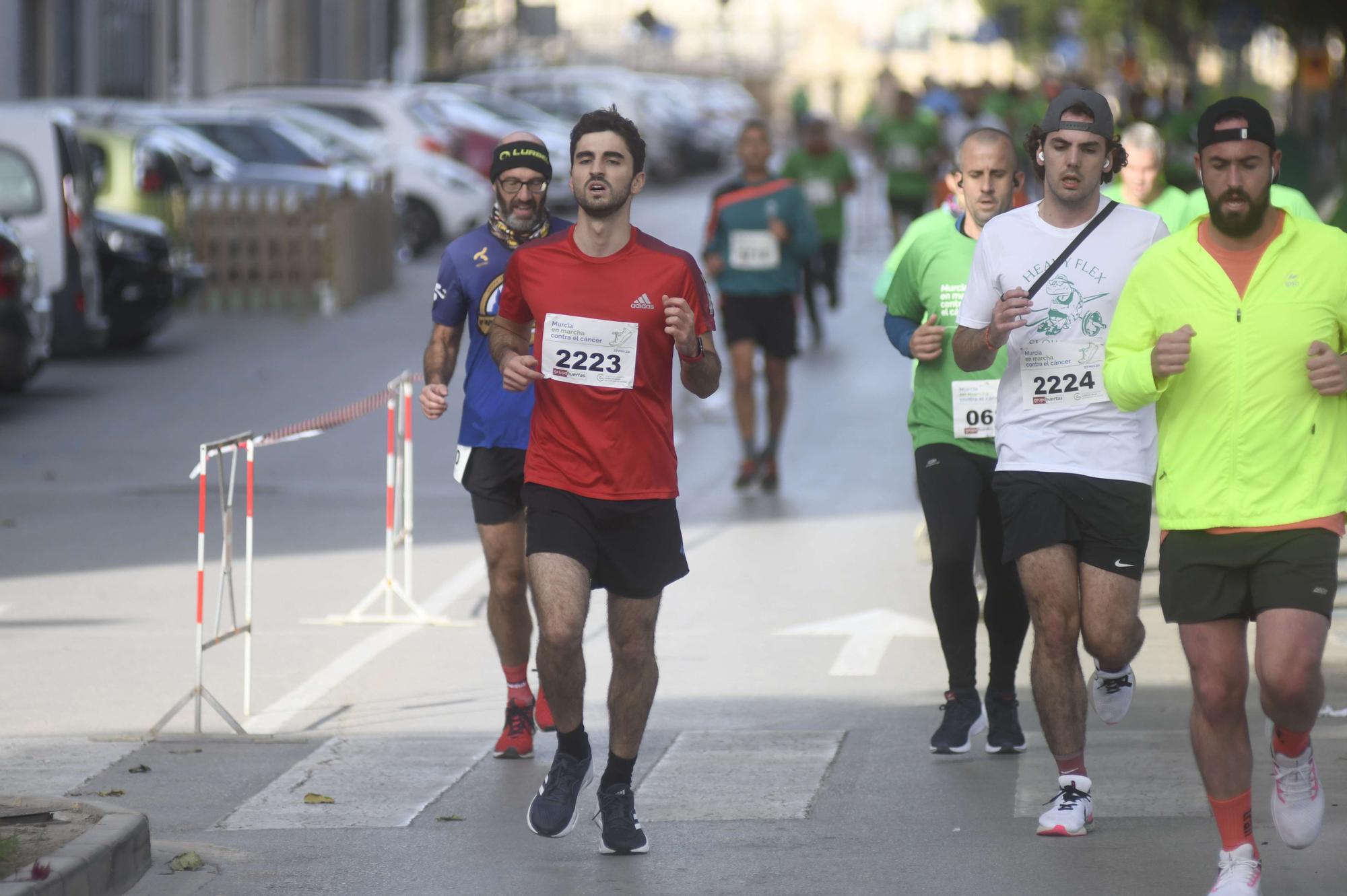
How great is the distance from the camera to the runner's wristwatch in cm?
653

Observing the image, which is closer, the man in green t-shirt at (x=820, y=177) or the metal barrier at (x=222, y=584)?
the metal barrier at (x=222, y=584)

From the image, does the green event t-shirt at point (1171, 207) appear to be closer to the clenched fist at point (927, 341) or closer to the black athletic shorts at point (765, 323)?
the clenched fist at point (927, 341)

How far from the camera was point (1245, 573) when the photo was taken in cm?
589

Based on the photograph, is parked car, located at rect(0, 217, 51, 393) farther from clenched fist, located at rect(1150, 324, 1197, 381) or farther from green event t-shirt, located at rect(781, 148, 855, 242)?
clenched fist, located at rect(1150, 324, 1197, 381)

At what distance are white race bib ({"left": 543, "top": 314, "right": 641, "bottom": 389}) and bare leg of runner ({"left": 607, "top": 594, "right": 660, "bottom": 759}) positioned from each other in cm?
61

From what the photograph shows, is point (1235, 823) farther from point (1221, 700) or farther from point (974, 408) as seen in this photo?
point (974, 408)

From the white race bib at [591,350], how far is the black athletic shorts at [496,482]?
1204mm

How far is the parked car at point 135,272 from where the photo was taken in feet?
64.3

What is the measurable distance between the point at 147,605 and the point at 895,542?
153 inches

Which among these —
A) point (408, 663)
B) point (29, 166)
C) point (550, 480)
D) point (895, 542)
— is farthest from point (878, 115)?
point (550, 480)

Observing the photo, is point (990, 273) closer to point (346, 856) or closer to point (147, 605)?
point (346, 856)

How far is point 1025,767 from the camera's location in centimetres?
764

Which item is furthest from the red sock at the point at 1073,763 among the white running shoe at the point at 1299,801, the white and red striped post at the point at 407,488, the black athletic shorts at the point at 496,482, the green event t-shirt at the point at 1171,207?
the white and red striped post at the point at 407,488

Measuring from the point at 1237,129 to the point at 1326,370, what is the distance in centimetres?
63
